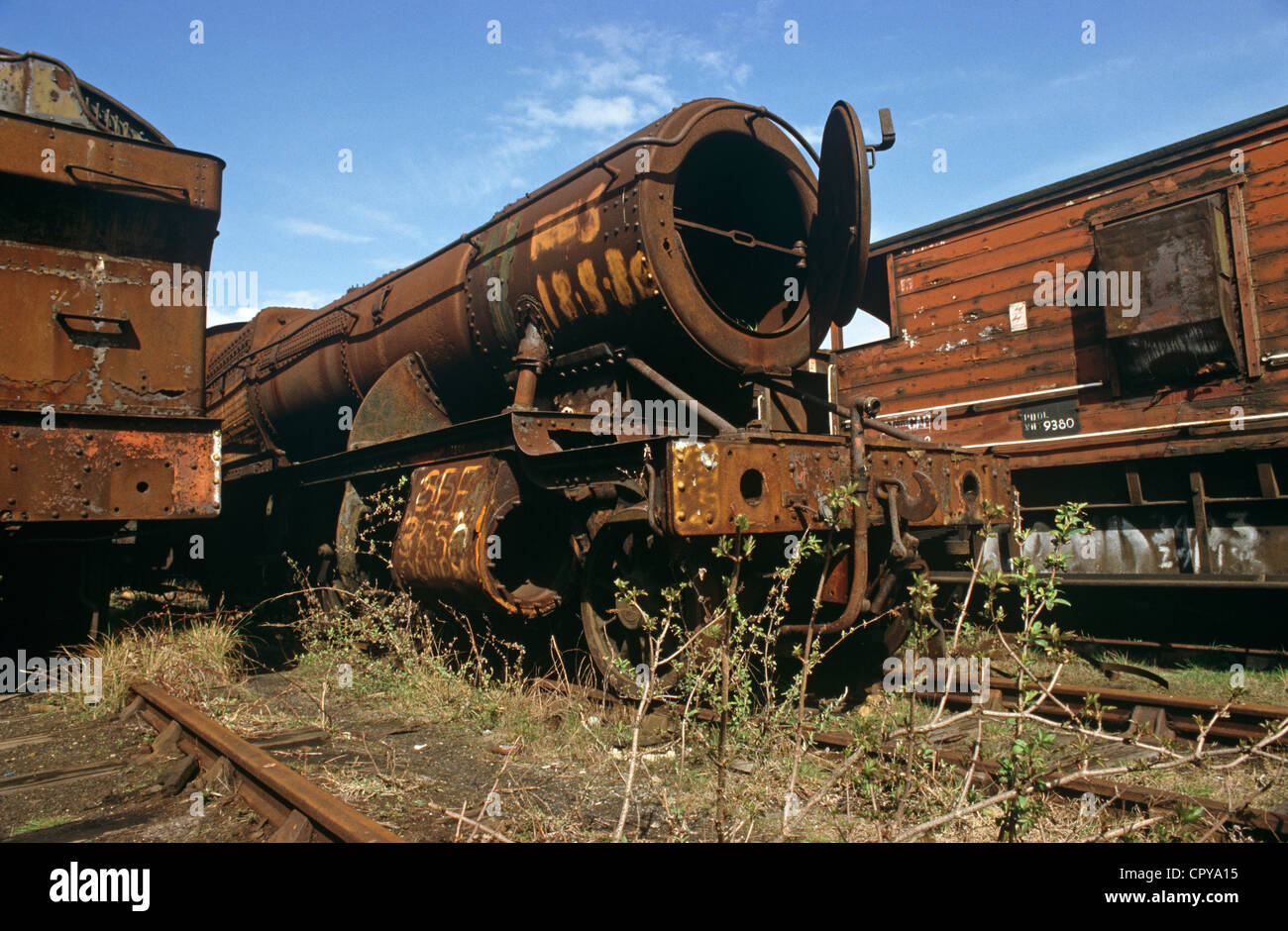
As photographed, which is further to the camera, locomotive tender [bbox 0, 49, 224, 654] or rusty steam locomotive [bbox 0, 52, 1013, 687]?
locomotive tender [bbox 0, 49, 224, 654]

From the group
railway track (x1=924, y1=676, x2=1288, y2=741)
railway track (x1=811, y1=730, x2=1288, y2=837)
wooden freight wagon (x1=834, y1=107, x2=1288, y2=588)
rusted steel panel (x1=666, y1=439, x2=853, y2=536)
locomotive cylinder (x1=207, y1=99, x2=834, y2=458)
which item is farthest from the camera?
wooden freight wagon (x1=834, y1=107, x2=1288, y2=588)

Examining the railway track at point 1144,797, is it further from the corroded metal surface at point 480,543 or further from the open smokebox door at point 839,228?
the open smokebox door at point 839,228

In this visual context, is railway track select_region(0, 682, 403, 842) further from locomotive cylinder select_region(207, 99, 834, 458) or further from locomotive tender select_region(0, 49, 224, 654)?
locomotive cylinder select_region(207, 99, 834, 458)

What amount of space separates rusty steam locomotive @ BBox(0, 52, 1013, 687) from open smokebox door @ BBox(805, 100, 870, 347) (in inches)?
0.7

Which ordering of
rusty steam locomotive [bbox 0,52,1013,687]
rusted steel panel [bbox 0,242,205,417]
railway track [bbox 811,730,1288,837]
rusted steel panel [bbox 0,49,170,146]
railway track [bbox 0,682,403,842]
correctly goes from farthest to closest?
rusted steel panel [bbox 0,49,170,146] → rusted steel panel [bbox 0,242,205,417] → rusty steam locomotive [bbox 0,52,1013,687] → railway track [bbox 0,682,403,842] → railway track [bbox 811,730,1288,837]

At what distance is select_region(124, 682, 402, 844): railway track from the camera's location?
2.63 metres

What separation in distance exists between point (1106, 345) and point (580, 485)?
4965 millimetres

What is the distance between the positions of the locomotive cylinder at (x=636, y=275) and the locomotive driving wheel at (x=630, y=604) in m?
1.08

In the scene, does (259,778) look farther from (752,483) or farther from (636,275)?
(636,275)

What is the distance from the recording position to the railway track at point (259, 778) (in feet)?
8.64

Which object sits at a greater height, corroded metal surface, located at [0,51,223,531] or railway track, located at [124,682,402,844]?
corroded metal surface, located at [0,51,223,531]

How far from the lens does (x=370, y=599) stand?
6.28m

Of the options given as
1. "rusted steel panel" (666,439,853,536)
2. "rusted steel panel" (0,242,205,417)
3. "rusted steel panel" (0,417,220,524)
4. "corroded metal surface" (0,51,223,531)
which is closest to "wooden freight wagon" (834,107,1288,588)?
"rusted steel panel" (666,439,853,536)

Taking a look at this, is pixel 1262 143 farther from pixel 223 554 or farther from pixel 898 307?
pixel 223 554
